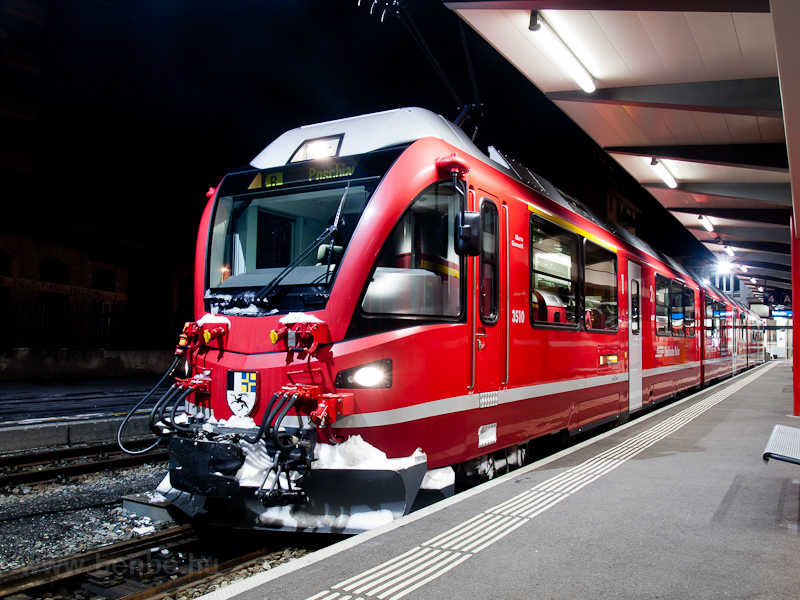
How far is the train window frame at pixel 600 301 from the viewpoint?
7715mm

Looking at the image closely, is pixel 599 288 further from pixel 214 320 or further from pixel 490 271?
pixel 214 320

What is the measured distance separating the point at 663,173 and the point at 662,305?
2.89 m

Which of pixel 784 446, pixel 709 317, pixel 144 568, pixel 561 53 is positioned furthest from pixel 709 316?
pixel 144 568

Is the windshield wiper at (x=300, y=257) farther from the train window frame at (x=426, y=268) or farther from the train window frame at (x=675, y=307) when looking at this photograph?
the train window frame at (x=675, y=307)

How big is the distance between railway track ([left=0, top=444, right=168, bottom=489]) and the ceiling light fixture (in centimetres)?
1022

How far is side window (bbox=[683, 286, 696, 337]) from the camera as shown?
45.0ft

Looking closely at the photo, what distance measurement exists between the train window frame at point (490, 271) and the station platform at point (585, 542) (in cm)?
152

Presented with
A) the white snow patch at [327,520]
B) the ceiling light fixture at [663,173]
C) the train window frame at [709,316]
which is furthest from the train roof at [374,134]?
the train window frame at [709,316]

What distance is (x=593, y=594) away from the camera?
9.84 ft

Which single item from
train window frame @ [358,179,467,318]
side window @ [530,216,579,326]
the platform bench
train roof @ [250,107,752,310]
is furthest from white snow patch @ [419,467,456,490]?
train roof @ [250,107,752,310]

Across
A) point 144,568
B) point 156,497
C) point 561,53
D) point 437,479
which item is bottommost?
point 144,568

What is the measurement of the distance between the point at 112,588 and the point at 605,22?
749 centimetres

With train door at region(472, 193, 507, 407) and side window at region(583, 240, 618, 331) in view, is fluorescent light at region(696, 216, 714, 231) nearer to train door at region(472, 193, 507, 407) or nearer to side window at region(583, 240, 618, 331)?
side window at region(583, 240, 618, 331)

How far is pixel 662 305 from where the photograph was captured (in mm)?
11695
